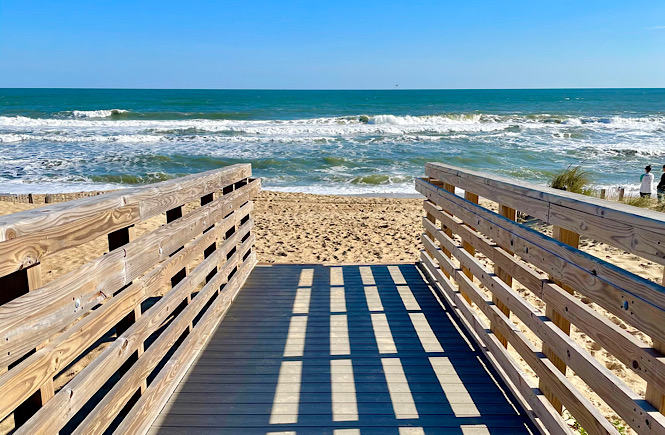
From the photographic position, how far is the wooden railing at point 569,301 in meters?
1.70

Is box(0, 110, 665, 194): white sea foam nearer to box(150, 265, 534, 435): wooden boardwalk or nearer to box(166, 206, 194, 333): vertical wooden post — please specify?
box(150, 265, 534, 435): wooden boardwalk

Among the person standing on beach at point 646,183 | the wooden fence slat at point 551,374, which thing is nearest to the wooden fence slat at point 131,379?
the wooden fence slat at point 551,374

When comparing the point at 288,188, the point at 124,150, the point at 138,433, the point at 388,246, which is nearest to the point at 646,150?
the point at 288,188

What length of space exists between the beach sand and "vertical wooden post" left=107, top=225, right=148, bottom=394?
1.83 meters

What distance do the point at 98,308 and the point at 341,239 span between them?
23.0ft

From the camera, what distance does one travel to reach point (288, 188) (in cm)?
1639

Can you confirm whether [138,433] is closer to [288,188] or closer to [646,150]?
[288,188]

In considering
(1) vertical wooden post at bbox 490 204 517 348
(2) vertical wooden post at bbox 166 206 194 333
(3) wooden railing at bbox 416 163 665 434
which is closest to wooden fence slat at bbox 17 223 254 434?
(2) vertical wooden post at bbox 166 206 194 333

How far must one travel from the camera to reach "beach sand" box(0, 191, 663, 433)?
19.9 feet

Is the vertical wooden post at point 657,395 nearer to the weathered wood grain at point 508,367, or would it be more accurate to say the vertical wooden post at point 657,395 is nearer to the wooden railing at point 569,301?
the wooden railing at point 569,301

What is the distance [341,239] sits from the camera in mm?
8984

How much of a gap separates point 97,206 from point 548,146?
28172 mm

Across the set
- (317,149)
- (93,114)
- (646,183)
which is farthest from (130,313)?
(93,114)

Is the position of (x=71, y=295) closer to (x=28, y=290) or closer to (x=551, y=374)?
(x=28, y=290)
